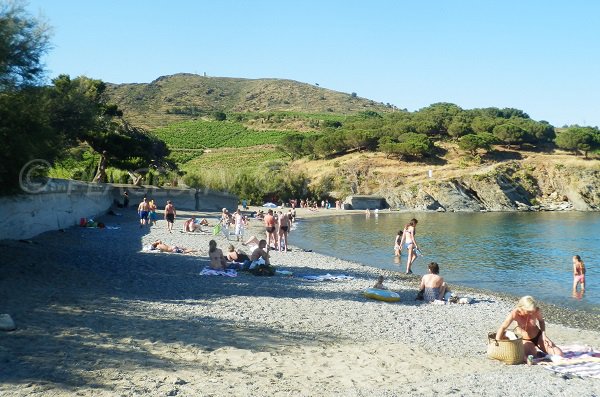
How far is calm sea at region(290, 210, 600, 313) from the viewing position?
18766 mm

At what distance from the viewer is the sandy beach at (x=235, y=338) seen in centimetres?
654

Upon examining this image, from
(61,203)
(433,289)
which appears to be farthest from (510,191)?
(433,289)

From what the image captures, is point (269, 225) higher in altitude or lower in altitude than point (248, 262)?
higher

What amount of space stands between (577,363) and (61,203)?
21350 millimetres

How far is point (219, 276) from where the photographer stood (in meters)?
14.6

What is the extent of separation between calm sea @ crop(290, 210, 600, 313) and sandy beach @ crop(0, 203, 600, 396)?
3.96 m

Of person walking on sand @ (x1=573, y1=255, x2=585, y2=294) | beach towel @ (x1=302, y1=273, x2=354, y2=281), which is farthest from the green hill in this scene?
person walking on sand @ (x1=573, y1=255, x2=585, y2=294)

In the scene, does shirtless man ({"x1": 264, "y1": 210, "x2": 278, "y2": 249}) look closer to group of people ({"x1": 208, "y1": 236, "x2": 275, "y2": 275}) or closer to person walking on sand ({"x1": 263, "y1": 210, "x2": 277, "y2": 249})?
person walking on sand ({"x1": 263, "y1": 210, "x2": 277, "y2": 249})

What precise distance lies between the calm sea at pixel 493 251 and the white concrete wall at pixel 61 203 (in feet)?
34.4

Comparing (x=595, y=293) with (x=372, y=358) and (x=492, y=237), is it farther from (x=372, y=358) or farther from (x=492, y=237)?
(x=492, y=237)

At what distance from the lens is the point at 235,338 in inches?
332

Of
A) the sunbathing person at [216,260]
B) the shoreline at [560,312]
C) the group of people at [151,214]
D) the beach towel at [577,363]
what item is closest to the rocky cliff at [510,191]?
the group of people at [151,214]

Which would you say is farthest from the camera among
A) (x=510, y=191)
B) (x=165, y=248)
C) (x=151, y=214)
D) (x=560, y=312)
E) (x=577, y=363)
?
(x=510, y=191)

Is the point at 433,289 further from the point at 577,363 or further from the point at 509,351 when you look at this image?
the point at 577,363
